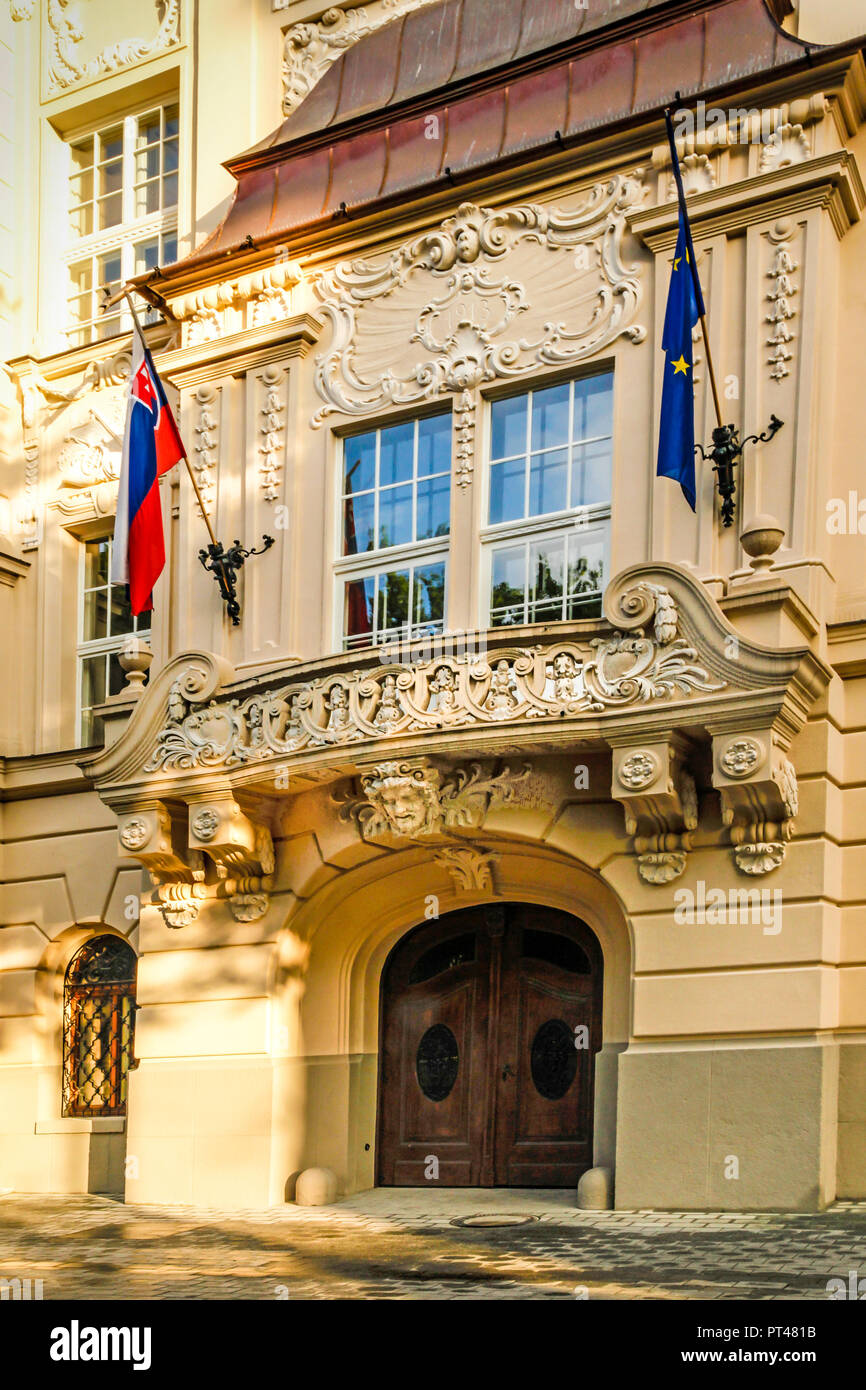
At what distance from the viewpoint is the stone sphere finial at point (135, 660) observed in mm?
17438

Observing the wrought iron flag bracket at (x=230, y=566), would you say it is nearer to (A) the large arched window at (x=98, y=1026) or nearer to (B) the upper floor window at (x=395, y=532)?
(B) the upper floor window at (x=395, y=532)

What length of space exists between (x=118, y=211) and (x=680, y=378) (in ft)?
31.9

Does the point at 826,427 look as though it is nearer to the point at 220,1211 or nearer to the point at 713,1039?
the point at 713,1039

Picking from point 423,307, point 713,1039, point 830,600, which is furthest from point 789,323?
point 713,1039

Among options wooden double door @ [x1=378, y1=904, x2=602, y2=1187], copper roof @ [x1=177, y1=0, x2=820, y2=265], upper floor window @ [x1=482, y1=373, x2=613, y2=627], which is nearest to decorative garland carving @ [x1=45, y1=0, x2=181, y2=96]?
copper roof @ [x1=177, y1=0, x2=820, y2=265]

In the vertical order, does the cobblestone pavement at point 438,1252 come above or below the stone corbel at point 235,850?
below

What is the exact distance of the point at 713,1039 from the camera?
13.7 m

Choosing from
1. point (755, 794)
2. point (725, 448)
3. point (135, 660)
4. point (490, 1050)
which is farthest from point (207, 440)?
A: point (755, 794)

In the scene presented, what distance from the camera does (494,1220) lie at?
13.9 meters

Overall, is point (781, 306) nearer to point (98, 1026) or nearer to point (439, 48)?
point (439, 48)

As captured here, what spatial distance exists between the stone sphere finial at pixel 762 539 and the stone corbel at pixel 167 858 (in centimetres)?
619

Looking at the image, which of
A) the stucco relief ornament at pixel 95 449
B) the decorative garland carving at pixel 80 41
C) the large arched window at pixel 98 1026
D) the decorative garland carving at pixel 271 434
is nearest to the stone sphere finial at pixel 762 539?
the decorative garland carving at pixel 271 434

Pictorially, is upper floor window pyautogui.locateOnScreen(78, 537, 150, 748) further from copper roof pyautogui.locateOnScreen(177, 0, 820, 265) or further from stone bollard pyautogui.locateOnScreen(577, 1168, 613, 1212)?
stone bollard pyautogui.locateOnScreen(577, 1168, 613, 1212)

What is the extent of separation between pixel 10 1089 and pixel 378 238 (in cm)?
1011
